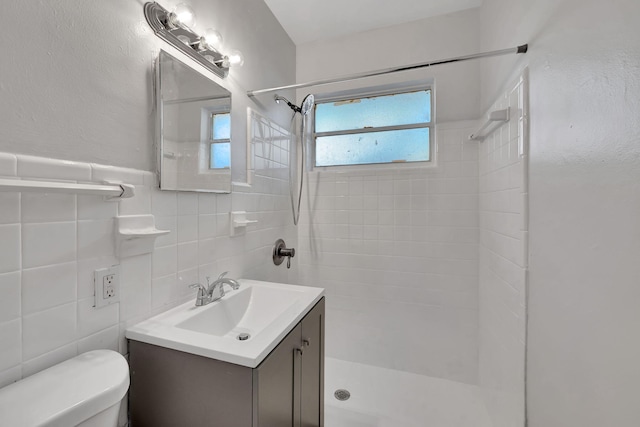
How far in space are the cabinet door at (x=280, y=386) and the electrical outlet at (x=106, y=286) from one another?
518mm

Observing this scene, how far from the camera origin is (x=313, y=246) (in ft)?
7.04

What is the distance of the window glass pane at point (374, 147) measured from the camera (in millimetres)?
1988

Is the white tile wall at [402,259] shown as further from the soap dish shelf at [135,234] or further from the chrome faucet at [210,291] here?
the soap dish shelf at [135,234]

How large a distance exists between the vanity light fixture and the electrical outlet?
88 cm

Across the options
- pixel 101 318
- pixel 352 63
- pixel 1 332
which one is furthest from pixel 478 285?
pixel 1 332

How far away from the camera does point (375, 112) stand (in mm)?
2096

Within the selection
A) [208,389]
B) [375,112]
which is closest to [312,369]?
[208,389]

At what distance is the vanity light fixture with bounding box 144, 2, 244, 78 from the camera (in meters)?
0.95

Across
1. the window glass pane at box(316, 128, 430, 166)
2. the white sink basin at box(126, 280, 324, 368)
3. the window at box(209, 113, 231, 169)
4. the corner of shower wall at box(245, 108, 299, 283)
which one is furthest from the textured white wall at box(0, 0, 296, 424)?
the window glass pane at box(316, 128, 430, 166)

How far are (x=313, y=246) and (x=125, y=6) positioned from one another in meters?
1.73

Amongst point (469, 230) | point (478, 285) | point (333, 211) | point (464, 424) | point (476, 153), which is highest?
point (476, 153)

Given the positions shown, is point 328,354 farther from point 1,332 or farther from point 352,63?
point 352,63

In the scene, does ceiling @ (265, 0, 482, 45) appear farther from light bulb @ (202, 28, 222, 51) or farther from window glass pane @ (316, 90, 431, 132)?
light bulb @ (202, 28, 222, 51)

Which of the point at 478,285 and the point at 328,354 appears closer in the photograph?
the point at 478,285
